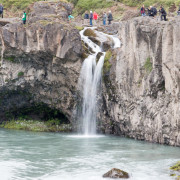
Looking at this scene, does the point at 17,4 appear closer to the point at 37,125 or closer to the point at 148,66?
the point at 37,125

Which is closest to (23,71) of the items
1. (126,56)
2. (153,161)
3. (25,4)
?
(126,56)

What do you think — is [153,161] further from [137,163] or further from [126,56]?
[126,56]

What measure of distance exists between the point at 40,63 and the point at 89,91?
4.91 meters

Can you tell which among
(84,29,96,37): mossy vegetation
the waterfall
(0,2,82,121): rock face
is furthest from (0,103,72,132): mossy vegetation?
(84,29,96,37): mossy vegetation

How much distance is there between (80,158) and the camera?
1864 cm

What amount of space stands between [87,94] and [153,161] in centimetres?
1251

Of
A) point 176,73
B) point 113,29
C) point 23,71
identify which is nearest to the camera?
point 176,73

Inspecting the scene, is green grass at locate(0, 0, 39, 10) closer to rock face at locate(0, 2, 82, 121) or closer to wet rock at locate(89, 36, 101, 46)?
rock face at locate(0, 2, 82, 121)

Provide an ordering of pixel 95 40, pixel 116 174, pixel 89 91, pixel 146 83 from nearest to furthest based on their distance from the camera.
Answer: pixel 116 174 → pixel 146 83 → pixel 89 91 → pixel 95 40

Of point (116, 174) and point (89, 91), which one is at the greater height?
point (89, 91)

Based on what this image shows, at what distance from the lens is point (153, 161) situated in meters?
17.8

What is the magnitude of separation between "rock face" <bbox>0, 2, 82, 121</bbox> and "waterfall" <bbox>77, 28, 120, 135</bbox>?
0.72 metres

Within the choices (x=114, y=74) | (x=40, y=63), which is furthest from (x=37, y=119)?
(x=114, y=74)

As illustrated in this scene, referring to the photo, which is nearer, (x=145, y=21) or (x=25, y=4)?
(x=145, y=21)
